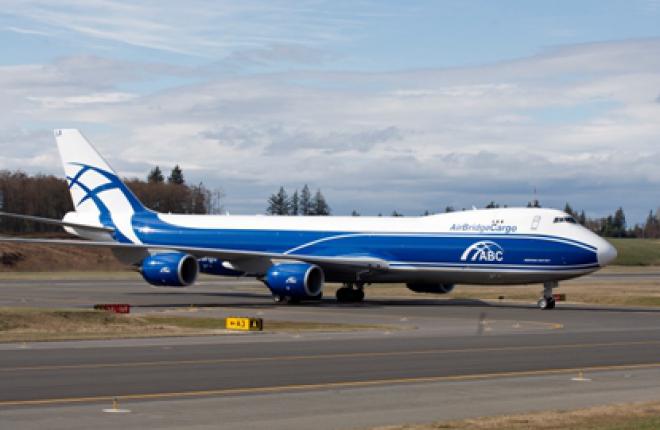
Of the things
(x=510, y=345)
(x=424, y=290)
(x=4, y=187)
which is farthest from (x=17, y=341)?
(x=4, y=187)

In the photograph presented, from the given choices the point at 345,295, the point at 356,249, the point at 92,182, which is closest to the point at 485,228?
the point at 356,249

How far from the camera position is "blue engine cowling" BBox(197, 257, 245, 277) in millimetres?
55750

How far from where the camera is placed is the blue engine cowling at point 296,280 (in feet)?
168

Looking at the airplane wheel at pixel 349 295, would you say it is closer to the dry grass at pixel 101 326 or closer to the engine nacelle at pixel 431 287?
the engine nacelle at pixel 431 287

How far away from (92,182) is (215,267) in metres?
9.83

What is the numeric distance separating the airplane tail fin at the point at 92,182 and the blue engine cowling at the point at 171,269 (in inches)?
371

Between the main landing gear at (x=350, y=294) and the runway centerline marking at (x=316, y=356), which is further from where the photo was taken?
the main landing gear at (x=350, y=294)

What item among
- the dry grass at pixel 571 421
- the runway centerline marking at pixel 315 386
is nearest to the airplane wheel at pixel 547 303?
the runway centerline marking at pixel 315 386

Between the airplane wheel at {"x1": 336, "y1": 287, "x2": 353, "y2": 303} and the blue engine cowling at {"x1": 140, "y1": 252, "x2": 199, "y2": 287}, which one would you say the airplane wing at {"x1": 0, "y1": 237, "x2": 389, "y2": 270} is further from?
the airplane wheel at {"x1": 336, "y1": 287, "x2": 353, "y2": 303}

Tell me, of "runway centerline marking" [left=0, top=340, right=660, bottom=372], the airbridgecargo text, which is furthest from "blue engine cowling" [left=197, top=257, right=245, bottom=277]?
"runway centerline marking" [left=0, top=340, right=660, bottom=372]

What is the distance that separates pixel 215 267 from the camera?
56.3 metres

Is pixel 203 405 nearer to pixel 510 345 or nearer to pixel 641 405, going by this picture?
pixel 641 405

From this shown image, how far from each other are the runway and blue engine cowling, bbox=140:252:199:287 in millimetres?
10527

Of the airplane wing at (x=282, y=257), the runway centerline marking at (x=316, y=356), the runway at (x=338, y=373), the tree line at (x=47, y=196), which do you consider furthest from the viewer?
the tree line at (x=47, y=196)
